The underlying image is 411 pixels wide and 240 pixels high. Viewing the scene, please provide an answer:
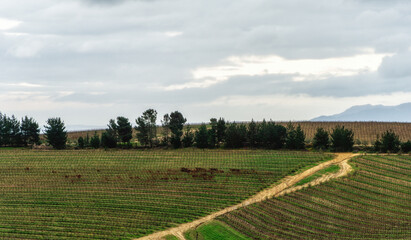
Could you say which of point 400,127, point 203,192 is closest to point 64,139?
point 203,192

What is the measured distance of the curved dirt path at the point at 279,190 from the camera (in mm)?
55656

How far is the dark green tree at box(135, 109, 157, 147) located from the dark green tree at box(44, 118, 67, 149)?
2228cm

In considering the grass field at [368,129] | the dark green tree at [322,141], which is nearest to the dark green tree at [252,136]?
the dark green tree at [322,141]

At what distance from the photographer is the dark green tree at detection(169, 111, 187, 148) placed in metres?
121

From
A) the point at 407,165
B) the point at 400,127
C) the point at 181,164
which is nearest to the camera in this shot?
the point at 407,165

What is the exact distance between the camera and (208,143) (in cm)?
11788

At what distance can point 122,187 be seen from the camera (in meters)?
77.6

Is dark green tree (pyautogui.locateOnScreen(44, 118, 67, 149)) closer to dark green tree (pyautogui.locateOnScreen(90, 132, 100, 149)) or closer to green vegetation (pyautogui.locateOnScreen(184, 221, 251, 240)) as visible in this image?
dark green tree (pyautogui.locateOnScreen(90, 132, 100, 149))

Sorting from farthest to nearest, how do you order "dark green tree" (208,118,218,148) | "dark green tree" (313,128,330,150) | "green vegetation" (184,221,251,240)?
"dark green tree" (208,118,218,148)
"dark green tree" (313,128,330,150)
"green vegetation" (184,221,251,240)

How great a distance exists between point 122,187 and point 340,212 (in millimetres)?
39335

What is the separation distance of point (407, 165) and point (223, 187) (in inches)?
1607

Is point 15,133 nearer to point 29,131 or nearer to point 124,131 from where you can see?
point 29,131

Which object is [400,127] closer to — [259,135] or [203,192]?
[259,135]

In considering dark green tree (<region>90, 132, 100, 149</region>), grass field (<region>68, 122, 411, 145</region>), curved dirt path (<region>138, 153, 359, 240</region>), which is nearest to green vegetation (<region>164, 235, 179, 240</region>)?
curved dirt path (<region>138, 153, 359, 240</region>)
